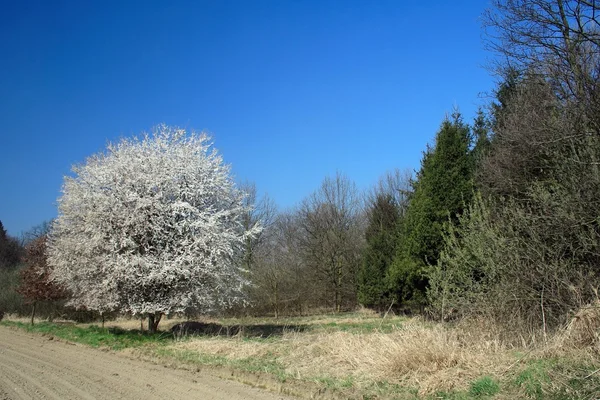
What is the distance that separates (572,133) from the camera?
914 cm

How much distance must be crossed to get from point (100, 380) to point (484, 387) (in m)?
6.67

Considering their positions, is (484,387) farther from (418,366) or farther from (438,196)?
(438,196)

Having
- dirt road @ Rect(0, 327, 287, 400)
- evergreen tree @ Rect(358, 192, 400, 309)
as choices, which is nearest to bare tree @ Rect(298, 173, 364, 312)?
evergreen tree @ Rect(358, 192, 400, 309)

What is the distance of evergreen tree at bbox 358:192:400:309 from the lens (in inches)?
1113

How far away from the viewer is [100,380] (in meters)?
8.58

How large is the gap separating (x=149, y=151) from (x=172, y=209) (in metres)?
2.33

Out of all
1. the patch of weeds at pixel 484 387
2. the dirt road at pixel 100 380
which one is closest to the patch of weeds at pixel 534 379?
the patch of weeds at pixel 484 387

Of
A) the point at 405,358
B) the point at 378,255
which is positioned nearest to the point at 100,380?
the point at 405,358

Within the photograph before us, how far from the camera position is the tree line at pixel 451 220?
28.4 feet

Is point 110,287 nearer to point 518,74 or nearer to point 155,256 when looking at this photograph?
point 155,256

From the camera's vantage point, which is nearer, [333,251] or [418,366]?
[418,366]

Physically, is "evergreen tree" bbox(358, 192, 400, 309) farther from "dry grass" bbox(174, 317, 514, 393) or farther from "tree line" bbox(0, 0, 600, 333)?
"dry grass" bbox(174, 317, 514, 393)

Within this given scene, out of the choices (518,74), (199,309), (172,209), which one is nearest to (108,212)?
(172,209)

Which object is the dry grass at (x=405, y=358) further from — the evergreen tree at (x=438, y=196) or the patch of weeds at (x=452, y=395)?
the evergreen tree at (x=438, y=196)
